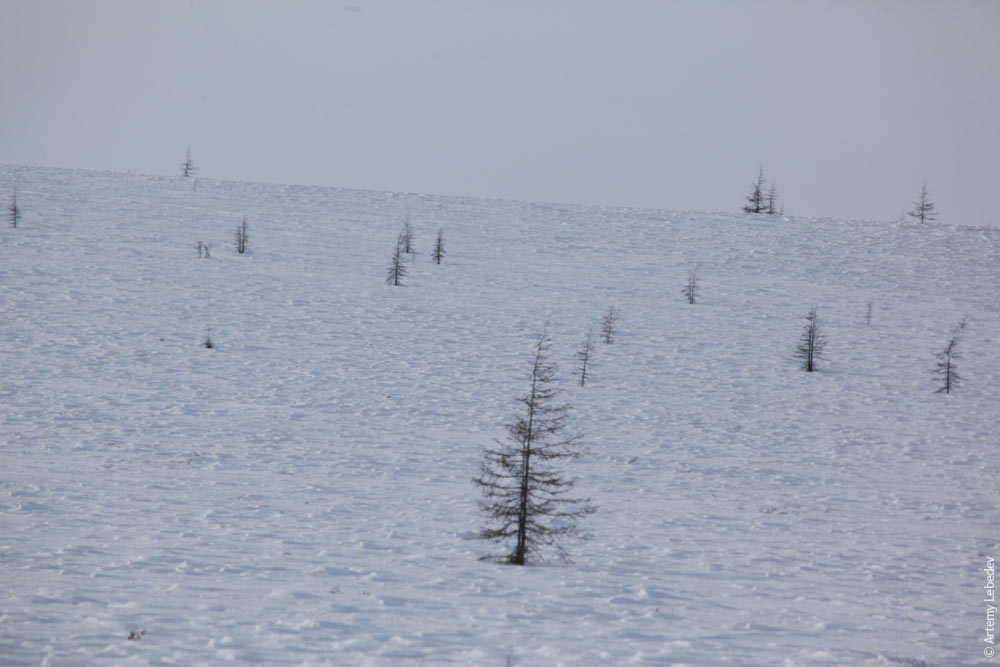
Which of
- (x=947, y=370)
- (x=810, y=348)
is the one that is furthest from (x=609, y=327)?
(x=947, y=370)

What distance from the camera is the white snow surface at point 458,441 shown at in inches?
341

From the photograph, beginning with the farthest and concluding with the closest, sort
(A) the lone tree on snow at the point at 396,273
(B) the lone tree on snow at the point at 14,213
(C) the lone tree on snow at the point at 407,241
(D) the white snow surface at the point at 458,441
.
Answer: (C) the lone tree on snow at the point at 407,241 → (B) the lone tree on snow at the point at 14,213 → (A) the lone tree on snow at the point at 396,273 → (D) the white snow surface at the point at 458,441

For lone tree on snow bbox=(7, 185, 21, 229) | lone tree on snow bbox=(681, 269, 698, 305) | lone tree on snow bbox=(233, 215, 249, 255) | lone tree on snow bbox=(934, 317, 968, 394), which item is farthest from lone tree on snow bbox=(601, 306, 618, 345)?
lone tree on snow bbox=(7, 185, 21, 229)

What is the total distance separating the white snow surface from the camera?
341 inches

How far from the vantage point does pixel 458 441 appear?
1864 cm

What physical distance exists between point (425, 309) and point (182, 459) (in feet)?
50.4

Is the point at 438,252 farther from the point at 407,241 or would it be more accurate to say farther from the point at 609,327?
the point at 609,327

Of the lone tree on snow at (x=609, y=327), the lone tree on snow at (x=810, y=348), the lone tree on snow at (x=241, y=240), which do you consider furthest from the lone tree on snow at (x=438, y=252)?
the lone tree on snow at (x=810, y=348)

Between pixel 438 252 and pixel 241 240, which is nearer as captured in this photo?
pixel 241 240

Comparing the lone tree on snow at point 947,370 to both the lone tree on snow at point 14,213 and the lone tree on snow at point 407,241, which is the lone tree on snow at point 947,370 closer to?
the lone tree on snow at point 407,241

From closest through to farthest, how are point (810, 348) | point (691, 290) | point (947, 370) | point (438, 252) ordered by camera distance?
1. point (947, 370)
2. point (810, 348)
3. point (691, 290)
4. point (438, 252)

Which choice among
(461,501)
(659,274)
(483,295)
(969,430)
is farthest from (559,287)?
(461,501)

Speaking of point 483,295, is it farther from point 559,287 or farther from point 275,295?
point 275,295

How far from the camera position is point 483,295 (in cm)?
3228
